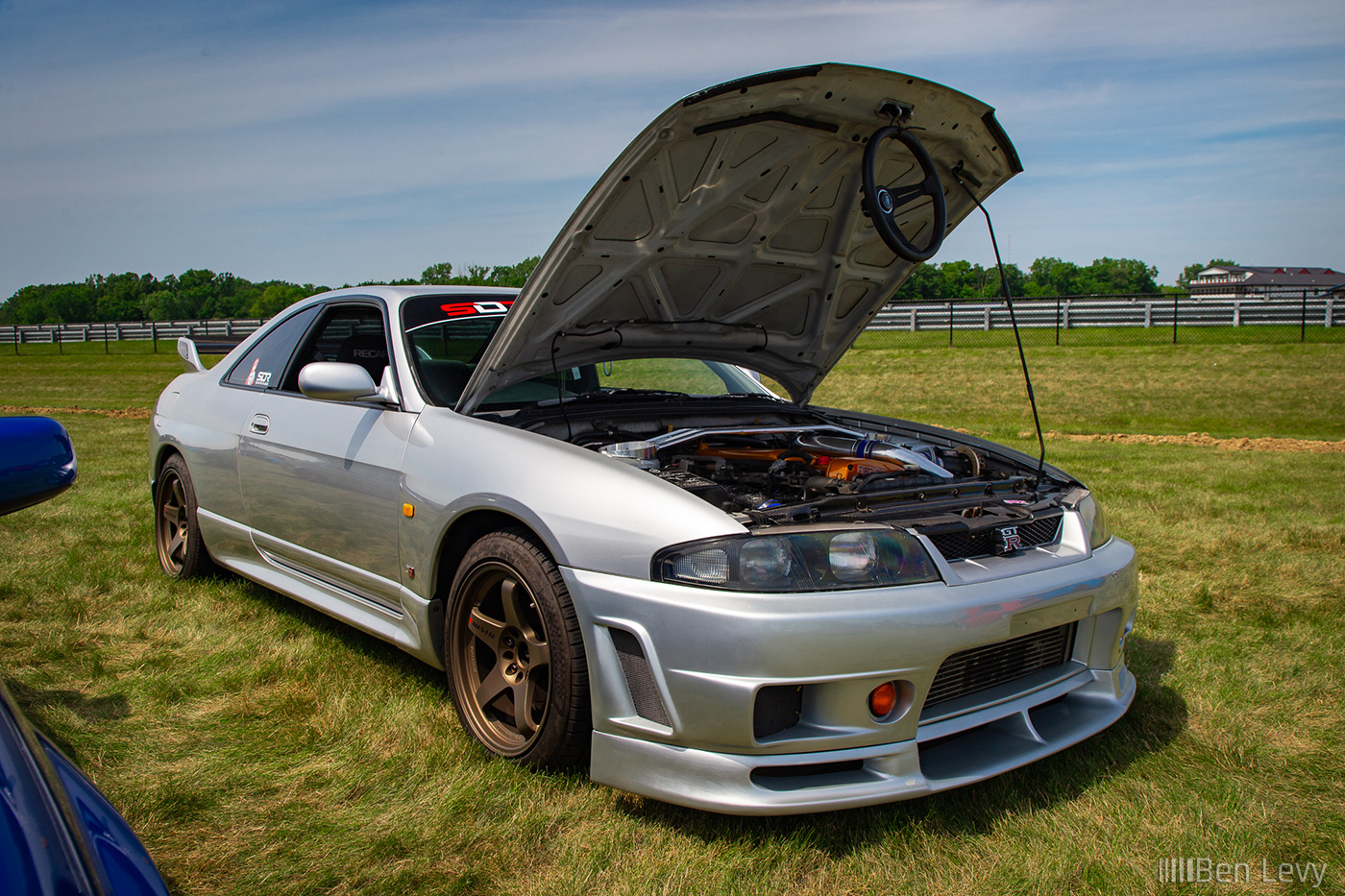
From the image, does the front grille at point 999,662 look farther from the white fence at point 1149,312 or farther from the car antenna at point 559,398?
the white fence at point 1149,312

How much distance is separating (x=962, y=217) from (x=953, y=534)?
5.13 feet

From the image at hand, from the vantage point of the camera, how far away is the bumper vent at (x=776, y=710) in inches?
81.9

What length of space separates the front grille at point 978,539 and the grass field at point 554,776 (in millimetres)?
645

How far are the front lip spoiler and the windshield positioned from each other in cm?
142

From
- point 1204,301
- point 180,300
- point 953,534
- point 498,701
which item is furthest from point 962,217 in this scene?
point 180,300

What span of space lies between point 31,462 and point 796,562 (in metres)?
1.51

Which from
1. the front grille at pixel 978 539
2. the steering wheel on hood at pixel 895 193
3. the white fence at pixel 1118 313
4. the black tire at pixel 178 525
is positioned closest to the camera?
the front grille at pixel 978 539

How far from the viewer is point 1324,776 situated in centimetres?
253

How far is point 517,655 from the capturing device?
2607 mm

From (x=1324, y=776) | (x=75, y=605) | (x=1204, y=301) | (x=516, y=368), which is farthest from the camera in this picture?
(x=1204, y=301)

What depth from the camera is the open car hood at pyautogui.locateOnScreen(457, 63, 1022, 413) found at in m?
2.64

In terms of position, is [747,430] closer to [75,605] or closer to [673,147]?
[673,147]

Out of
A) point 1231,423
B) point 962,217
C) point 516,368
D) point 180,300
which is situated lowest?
point 1231,423

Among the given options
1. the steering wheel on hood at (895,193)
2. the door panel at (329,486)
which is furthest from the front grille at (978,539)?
the door panel at (329,486)
